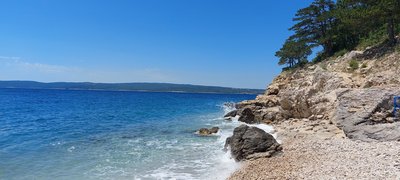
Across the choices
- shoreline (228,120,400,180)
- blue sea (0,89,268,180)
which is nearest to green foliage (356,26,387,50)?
blue sea (0,89,268,180)

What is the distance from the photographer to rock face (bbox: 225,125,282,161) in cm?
1558

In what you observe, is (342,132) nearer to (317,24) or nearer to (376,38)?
(376,38)

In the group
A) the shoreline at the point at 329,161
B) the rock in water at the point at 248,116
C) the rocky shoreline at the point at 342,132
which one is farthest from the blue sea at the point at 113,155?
the rock in water at the point at 248,116

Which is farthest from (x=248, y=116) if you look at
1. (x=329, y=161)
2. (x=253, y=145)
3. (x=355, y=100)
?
(x=329, y=161)

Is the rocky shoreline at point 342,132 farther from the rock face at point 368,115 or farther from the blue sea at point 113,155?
the blue sea at point 113,155

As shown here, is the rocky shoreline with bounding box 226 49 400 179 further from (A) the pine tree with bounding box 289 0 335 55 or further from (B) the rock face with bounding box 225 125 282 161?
(A) the pine tree with bounding box 289 0 335 55

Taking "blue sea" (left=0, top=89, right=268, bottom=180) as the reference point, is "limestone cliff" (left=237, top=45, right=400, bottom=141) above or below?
above

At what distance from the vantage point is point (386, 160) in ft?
36.6

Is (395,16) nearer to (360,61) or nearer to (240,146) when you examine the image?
(360,61)

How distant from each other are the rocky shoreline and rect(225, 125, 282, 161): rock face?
429 mm

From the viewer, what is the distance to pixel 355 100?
17266 millimetres

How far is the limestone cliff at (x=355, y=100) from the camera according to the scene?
15.5 meters

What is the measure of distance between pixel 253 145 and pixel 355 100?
21.2ft

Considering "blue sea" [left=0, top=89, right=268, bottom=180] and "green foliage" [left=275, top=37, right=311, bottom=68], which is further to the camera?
"green foliage" [left=275, top=37, right=311, bottom=68]
